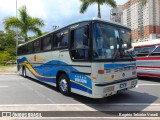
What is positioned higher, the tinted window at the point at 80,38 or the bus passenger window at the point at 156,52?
the tinted window at the point at 80,38

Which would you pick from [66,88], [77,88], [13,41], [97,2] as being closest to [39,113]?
[77,88]

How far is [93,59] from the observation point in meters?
6.75

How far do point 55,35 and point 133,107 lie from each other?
181 inches

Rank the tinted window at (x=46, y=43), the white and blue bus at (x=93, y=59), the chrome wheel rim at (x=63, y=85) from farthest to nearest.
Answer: the tinted window at (x=46, y=43), the chrome wheel rim at (x=63, y=85), the white and blue bus at (x=93, y=59)

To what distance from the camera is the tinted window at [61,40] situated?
8447 millimetres

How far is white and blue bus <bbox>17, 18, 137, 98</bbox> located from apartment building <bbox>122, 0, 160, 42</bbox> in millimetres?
33340

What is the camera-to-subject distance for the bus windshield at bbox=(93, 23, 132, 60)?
6.84 metres

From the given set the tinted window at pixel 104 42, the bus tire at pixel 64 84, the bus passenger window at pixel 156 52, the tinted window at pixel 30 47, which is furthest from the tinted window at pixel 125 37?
the tinted window at pixel 30 47

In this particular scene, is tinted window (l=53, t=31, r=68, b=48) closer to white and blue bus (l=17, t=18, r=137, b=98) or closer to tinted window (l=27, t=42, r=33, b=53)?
white and blue bus (l=17, t=18, r=137, b=98)

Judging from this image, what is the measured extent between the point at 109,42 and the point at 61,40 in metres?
2.41

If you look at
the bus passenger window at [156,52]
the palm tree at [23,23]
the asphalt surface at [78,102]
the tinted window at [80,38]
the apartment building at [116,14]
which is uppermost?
the apartment building at [116,14]

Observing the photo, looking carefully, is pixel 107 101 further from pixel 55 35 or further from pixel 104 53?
pixel 55 35

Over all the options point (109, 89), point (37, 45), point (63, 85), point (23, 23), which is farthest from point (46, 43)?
point (23, 23)

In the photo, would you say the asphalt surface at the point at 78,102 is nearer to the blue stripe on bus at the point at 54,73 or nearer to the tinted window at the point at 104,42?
the blue stripe on bus at the point at 54,73
